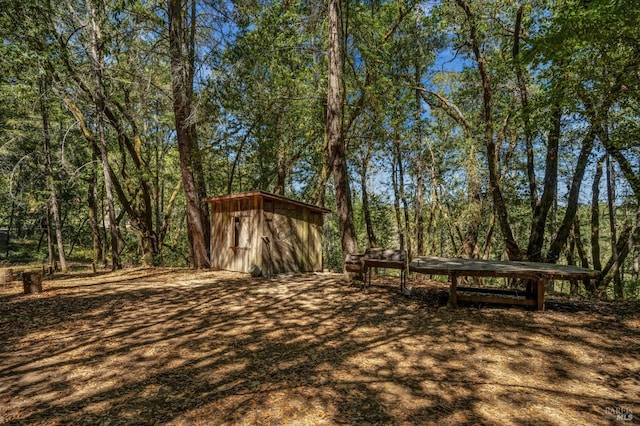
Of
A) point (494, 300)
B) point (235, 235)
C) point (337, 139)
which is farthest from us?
point (235, 235)

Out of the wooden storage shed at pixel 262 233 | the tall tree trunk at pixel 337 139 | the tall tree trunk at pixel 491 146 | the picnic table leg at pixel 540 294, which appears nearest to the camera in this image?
the picnic table leg at pixel 540 294

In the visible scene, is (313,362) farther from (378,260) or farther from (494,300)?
(494,300)

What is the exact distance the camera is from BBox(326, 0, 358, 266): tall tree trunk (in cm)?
855

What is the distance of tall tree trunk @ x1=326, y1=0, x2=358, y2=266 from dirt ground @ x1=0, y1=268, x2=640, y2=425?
A: 2.31 m

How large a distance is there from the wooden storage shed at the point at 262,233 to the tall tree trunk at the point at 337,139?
3.20m

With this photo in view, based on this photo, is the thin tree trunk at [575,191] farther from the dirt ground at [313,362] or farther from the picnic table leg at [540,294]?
the picnic table leg at [540,294]

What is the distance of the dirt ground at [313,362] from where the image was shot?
2.90 metres

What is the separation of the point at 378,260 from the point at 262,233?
4.83 metres

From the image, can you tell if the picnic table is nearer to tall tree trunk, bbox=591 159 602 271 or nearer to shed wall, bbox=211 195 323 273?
shed wall, bbox=211 195 323 273

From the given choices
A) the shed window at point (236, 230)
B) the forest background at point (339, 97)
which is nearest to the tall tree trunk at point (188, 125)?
the forest background at point (339, 97)

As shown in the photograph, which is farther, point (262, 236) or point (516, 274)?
point (262, 236)

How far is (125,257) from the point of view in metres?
18.3

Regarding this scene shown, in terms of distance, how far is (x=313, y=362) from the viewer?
13.0 feet

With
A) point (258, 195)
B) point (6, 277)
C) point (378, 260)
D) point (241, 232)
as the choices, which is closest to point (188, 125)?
point (258, 195)
